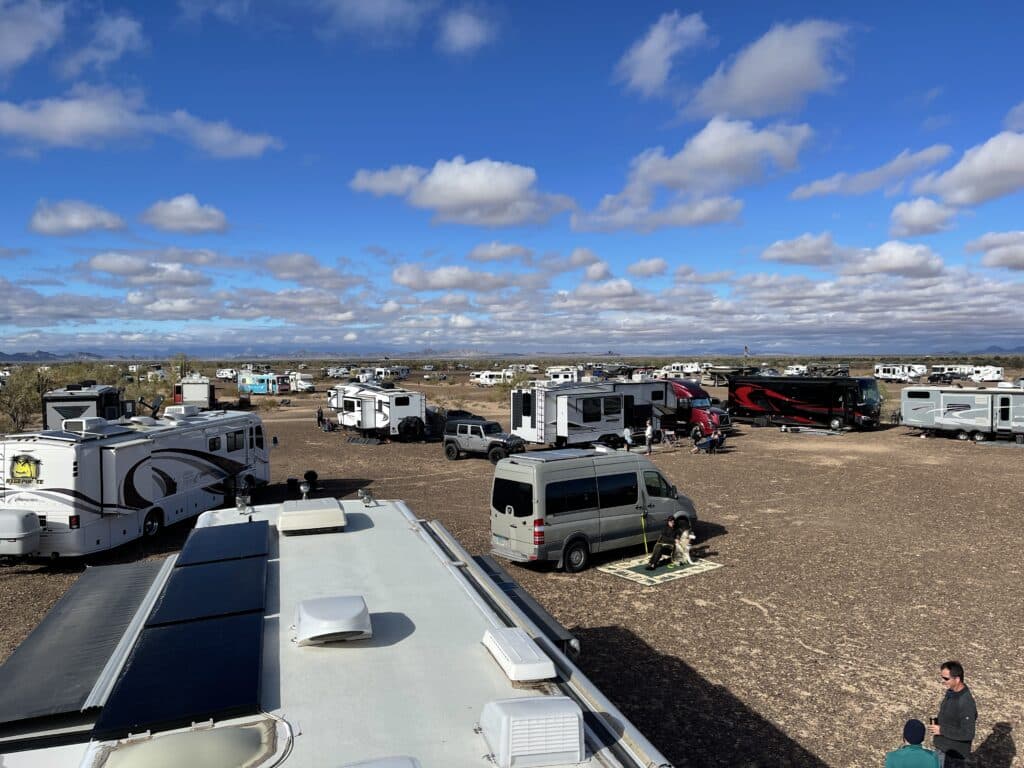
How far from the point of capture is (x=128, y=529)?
1352 cm

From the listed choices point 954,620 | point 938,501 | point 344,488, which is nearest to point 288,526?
point 954,620

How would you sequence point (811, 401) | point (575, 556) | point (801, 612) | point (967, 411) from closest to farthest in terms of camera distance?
point (801, 612)
point (575, 556)
point (967, 411)
point (811, 401)

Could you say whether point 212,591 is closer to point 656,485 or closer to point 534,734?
point 534,734

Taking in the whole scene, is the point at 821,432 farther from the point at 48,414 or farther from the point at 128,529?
the point at 48,414

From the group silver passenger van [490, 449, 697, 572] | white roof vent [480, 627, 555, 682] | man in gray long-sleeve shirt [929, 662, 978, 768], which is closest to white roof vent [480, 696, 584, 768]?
white roof vent [480, 627, 555, 682]

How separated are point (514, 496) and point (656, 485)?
3181 millimetres

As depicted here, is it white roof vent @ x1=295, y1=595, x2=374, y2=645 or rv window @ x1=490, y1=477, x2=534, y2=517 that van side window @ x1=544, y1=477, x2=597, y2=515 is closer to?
rv window @ x1=490, y1=477, x2=534, y2=517

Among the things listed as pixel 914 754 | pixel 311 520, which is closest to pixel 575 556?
pixel 311 520

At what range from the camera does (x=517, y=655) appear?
3.99 m

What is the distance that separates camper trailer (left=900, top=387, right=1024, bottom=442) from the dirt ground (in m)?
9.33

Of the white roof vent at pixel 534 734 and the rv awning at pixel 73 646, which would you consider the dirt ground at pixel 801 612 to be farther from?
the rv awning at pixel 73 646

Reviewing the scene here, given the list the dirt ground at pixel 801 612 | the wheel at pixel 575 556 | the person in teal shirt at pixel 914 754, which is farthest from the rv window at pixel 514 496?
the person in teal shirt at pixel 914 754

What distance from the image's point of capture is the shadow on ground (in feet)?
21.6

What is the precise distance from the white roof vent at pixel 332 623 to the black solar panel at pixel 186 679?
0.27m
